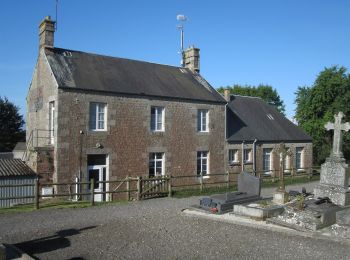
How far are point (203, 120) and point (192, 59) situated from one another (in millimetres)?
5311

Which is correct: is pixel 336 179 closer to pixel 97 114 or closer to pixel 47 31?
pixel 97 114

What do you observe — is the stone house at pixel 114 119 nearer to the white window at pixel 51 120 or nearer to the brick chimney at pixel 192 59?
the white window at pixel 51 120

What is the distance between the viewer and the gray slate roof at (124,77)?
64.7 ft

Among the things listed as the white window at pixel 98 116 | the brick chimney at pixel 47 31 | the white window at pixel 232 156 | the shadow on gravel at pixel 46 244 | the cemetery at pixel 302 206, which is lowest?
the shadow on gravel at pixel 46 244

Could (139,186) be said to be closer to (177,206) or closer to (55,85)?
(177,206)

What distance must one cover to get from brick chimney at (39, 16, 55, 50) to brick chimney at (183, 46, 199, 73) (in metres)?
10.1

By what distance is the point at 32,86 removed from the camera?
22703 mm

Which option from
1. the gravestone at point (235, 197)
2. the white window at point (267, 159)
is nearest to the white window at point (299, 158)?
the white window at point (267, 159)

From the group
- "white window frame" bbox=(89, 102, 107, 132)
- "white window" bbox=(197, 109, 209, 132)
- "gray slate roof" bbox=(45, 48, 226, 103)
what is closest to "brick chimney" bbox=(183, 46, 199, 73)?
"gray slate roof" bbox=(45, 48, 226, 103)

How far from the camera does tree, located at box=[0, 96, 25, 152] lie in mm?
42719

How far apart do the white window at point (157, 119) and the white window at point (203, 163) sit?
132 inches

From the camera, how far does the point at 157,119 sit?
2209 centimetres

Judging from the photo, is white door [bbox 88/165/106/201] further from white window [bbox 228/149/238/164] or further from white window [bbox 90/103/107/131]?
white window [bbox 228/149/238/164]

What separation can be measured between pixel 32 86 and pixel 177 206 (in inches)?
484
